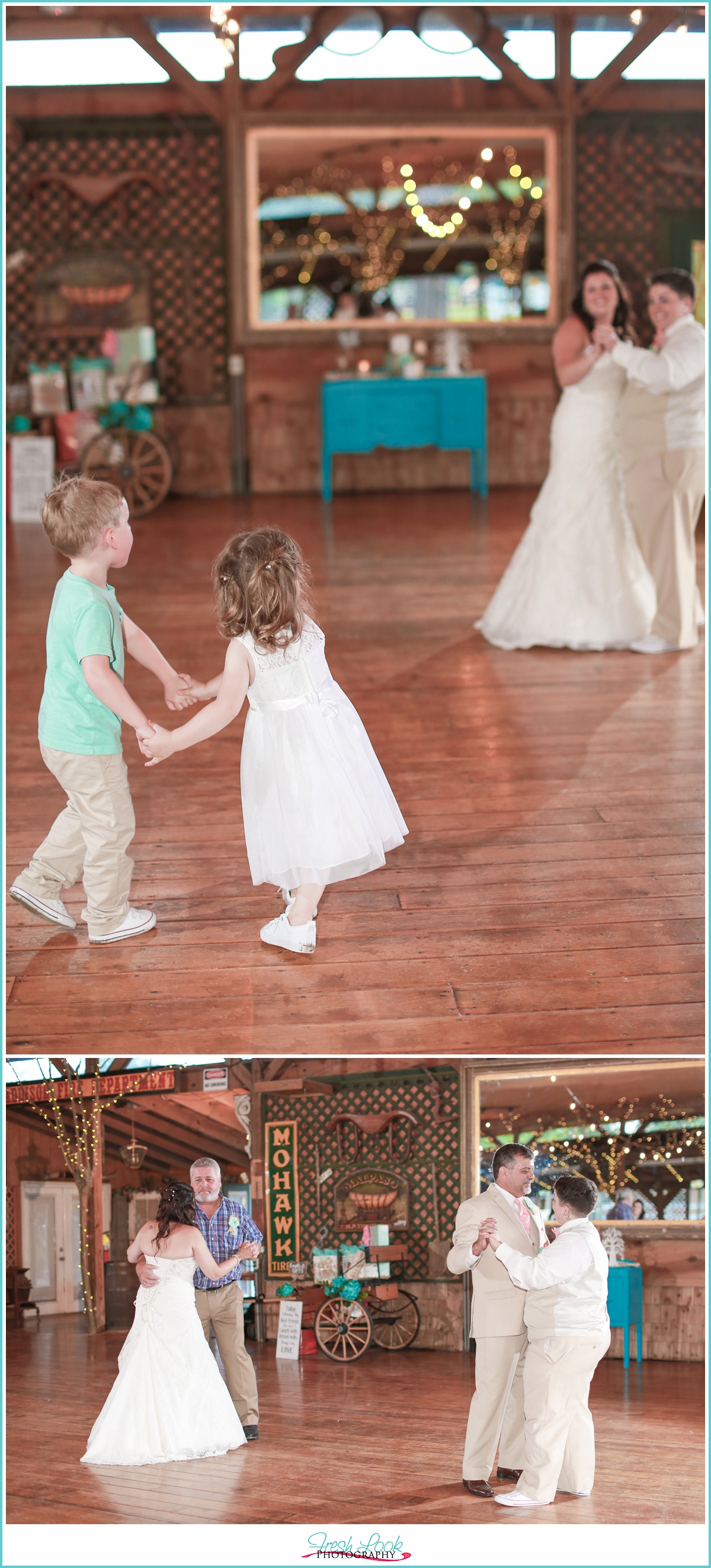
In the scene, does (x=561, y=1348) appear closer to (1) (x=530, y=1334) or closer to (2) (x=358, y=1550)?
(1) (x=530, y=1334)

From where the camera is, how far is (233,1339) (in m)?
3.85

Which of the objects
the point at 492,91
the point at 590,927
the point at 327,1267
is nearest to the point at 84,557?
the point at 590,927

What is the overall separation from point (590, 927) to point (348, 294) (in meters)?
8.54

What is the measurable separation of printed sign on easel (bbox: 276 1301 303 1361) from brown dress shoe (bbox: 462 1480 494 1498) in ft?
7.69

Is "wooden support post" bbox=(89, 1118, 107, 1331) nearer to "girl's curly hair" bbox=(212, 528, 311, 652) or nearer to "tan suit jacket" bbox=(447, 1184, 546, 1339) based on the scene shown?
"tan suit jacket" bbox=(447, 1184, 546, 1339)

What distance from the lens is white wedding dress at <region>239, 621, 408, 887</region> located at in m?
3.00

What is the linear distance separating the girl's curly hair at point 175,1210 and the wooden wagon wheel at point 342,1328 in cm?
239

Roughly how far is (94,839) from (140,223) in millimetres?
8780

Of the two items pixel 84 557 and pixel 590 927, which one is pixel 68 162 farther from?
pixel 590 927

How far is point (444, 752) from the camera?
4.18 metres

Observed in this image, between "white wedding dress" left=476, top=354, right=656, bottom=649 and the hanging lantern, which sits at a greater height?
"white wedding dress" left=476, top=354, right=656, bottom=649

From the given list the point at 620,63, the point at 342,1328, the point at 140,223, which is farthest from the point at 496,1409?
the point at 620,63

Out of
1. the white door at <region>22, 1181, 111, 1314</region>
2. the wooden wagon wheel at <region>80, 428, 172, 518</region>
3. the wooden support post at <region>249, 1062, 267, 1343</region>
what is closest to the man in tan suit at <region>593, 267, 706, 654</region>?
the wooden support post at <region>249, 1062, 267, 1343</region>

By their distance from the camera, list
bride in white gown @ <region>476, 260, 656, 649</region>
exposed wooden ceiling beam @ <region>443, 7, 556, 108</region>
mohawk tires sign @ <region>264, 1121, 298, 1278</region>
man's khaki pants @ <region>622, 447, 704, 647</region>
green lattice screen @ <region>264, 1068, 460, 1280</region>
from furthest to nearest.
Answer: exposed wooden ceiling beam @ <region>443, 7, 556, 108</region>
mohawk tires sign @ <region>264, 1121, 298, 1278</region>
green lattice screen @ <region>264, 1068, 460, 1280</region>
bride in white gown @ <region>476, 260, 656, 649</region>
man's khaki pants @ <region>622, 447, 704, 647</region>
